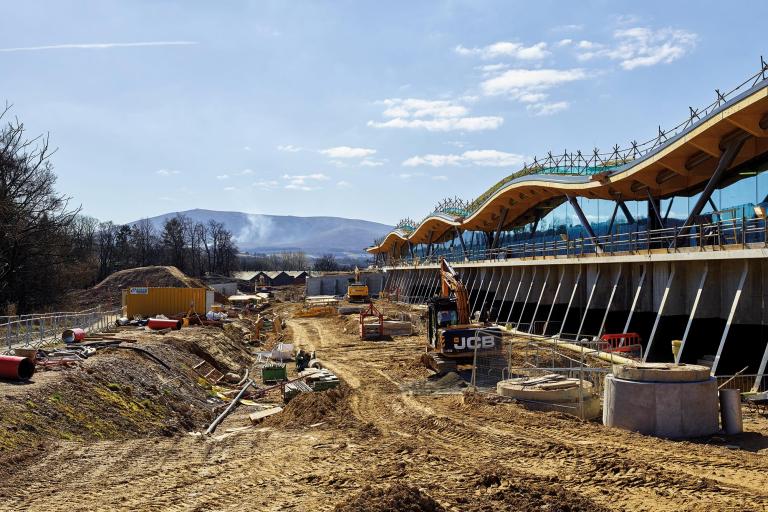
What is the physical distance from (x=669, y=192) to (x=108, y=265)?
102096mm

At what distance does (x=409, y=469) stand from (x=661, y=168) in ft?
78.6

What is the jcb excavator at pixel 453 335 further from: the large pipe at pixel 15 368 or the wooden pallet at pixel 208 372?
the large pipe at pixel 15 368

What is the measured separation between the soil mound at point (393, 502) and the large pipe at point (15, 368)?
1107 centimetres

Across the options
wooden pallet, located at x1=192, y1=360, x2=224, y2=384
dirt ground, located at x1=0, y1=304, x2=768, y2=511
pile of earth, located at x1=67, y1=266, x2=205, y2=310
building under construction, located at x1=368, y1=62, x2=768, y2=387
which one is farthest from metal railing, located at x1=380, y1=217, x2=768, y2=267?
pile of earth, located at x1=67, y1=266, x2=205, y2=310

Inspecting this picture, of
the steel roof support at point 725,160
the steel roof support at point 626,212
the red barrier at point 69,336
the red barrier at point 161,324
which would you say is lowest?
the red barrier at point 161,324

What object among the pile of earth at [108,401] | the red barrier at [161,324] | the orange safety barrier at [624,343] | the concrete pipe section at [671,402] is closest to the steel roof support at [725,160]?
the orange safety barrier at [624,343]

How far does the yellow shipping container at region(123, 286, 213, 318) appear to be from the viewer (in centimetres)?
4056

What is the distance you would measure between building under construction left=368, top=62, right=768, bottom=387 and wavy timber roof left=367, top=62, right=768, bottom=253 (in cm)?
7

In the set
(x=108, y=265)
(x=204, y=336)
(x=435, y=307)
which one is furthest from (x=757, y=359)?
(x=108, y=265)

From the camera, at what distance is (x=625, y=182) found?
1313 inches

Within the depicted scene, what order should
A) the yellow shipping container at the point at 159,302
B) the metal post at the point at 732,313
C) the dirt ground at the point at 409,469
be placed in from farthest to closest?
the yellow shipping container at the point at 159,302 → the metal post at the point at 732,313 → the dirt ground at the point at 409,469

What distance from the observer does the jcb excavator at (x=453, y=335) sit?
25281 millimetres

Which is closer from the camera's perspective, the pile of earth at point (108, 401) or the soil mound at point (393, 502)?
the soil mound at point (393, 502)

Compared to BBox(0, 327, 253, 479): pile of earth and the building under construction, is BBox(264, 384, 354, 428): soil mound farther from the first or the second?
the building under construction
